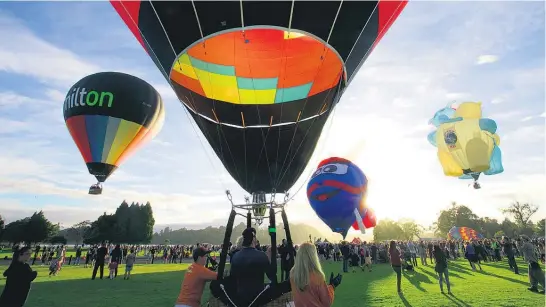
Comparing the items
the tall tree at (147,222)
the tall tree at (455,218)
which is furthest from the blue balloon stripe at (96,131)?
the tall tree at (455,218)

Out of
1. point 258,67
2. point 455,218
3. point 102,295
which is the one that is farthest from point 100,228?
point 455,218

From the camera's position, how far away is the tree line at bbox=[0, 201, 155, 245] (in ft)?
186

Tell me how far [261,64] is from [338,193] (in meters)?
14.9

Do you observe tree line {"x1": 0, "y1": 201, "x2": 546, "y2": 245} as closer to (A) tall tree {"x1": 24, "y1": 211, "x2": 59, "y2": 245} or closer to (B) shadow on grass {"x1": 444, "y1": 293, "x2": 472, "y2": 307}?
(A) tall tree {"x1": 24, "y1": 211, "x2": 59, "y2": 245}

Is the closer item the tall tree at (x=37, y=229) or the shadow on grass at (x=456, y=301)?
the shadow on grass at (x=456, y=301)

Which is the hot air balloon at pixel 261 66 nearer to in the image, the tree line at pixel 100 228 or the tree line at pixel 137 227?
the tree line at pixel 137 227

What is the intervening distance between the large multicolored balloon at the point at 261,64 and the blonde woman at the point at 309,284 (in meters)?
5.24

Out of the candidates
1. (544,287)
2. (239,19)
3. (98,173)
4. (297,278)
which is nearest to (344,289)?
(544,287)

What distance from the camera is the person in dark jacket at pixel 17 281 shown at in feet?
14.6

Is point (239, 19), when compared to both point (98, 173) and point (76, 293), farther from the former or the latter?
point (98, 173)

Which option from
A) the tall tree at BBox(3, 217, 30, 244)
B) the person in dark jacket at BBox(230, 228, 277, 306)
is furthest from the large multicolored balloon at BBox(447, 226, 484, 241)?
the tall tree at BBox(3, 217, 30, 244)

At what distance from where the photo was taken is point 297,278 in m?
3.08

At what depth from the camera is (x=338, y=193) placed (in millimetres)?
20891

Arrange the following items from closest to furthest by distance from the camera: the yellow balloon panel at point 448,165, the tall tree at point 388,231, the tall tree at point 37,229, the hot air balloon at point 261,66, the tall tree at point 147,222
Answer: the hot air balloon at point 261,66
the yellow balloon panel at point 448,165
the tall tree at point 37,229
the tall tree at point 147,222
the tall tree at point 388,231
